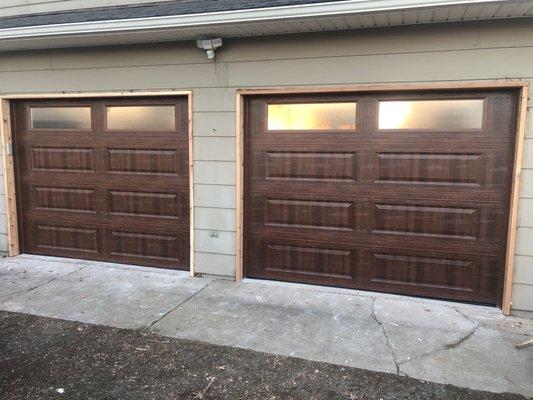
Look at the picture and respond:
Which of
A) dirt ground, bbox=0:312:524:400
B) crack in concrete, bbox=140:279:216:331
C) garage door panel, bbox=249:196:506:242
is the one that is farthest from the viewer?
garage door panel, bbox=249:196:506:242

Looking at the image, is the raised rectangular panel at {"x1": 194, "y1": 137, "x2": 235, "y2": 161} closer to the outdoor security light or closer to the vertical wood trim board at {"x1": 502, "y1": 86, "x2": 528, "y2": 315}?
the outdoor security light

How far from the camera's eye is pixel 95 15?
14.8ft

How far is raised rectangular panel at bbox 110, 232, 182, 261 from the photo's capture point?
5.04 meters

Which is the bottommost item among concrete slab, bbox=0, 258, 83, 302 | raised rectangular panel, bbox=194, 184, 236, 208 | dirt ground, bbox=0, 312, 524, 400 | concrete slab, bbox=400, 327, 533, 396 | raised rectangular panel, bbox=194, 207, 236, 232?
dirt ground, bbox=0, 312, 524, 400

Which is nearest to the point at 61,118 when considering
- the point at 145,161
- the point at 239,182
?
the point at 145,161

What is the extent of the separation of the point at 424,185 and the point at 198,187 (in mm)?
2332

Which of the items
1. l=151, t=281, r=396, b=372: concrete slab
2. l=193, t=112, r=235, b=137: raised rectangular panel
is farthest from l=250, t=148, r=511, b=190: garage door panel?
l=151, t=281, r=396, b=372: concrete slab

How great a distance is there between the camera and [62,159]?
534 cm

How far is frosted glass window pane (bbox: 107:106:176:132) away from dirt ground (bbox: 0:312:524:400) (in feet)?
7.84

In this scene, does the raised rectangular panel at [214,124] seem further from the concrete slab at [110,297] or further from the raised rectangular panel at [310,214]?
the concrete slab at [110,297]

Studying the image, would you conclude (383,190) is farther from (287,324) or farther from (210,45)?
(210,45)

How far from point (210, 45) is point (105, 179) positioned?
205cm

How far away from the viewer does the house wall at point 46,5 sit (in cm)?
492

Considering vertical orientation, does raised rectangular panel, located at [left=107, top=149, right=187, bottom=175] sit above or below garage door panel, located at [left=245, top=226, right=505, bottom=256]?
above
